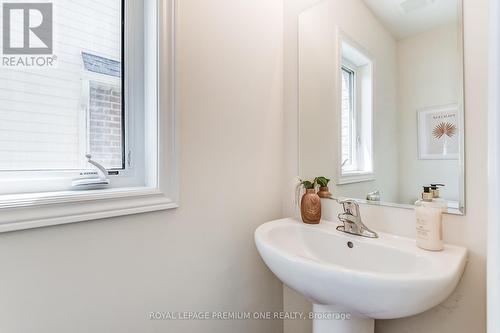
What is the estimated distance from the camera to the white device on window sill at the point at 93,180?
0.79 metres

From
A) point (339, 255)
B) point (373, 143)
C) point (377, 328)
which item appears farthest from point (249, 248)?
point (373, 143)

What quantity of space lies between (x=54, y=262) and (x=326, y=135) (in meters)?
1.10

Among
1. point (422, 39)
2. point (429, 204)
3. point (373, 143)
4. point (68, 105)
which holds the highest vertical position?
point (422, 39)

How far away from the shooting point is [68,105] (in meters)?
0.81

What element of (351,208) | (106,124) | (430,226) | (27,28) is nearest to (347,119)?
(351,208)

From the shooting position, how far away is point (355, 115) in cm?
109

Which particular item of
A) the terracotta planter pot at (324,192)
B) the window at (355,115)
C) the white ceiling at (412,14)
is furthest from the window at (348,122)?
the white ceiling at (412,14)

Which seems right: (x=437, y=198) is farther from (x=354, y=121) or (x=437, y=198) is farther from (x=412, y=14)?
(x=412, y=14)

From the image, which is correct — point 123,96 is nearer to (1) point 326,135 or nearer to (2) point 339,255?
(1) point 326,135

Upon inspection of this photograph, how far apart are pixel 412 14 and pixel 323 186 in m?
0.73

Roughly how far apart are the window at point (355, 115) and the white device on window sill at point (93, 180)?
0.93 metres

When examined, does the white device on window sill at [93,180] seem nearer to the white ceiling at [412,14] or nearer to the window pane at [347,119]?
the window pane at [347,119]

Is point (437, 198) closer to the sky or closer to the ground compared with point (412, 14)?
closer to the ground

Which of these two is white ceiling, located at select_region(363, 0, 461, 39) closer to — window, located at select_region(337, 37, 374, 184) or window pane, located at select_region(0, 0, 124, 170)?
window, located at select_region(337, 37, 374, 184)
